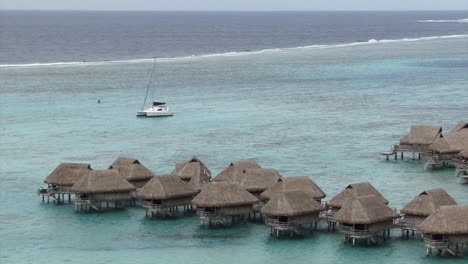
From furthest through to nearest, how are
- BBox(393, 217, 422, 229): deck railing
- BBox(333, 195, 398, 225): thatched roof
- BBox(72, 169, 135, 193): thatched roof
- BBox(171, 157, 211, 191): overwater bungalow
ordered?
BBox(171, 157, 211, 191): overwater bungalow
BBox(72, 169, 135, 193): thatched roof
BBox(393, 217, 422, 229): deck railing
BBox(333, 195, 398, 225): thatched roof

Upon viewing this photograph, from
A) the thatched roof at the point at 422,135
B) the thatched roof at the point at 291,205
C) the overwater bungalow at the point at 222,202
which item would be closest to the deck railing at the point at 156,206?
the overwater bungalow at the point at 222,202

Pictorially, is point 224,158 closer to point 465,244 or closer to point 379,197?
point 379,197

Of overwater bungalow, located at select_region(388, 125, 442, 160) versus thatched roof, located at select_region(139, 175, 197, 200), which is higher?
overwater bungalow, located at select_region(388, 125, 442, 160)

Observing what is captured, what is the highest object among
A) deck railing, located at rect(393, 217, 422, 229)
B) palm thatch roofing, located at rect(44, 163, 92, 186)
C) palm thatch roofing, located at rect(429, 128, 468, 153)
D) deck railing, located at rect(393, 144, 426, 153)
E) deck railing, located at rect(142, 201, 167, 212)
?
palm thatch roofing, located at rect(429, 128, 468, 153)

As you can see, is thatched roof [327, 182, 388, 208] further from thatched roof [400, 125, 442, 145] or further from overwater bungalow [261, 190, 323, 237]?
thatched roof [400, 125, 442, 145]

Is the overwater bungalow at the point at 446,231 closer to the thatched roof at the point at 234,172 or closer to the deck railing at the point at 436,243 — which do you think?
the deck railing at the point at 436,243

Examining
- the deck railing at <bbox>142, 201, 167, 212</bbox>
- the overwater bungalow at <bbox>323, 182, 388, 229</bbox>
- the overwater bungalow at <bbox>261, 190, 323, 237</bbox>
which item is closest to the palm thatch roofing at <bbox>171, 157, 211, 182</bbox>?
the deck railing at <bbox>142, 201, 167, 212</bbox>

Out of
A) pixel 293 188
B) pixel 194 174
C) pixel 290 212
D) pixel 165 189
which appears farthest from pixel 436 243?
pixel 194 174
